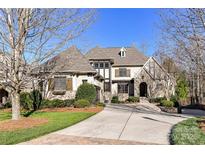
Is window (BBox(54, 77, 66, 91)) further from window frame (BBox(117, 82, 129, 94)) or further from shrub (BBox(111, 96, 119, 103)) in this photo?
window frame (BBox(117, 82, 129, 94))

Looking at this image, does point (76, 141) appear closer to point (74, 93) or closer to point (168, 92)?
point (74, 93)

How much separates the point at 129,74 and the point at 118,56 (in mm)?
3381

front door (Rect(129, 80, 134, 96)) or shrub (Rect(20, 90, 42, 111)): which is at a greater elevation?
front door (Rect(129, 80, 134, 96))

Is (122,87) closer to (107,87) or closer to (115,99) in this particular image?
(107,87)

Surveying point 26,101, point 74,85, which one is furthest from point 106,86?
point 26,101

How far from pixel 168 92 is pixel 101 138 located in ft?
80.9

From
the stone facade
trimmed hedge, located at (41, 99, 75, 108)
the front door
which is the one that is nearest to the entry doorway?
the front door

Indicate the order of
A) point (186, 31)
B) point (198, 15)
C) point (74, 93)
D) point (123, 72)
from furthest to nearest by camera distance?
1. point (123, 72)
2. point (74, 93)
3. point (186, 31)
4. point (198, 15)

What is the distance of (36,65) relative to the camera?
1388 cm

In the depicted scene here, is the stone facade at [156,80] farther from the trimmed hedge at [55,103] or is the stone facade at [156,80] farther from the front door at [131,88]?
the trimmed hedge at [55,103]

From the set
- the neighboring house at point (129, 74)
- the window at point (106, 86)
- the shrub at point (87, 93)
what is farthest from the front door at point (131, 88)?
the shrub at point (87, 93)

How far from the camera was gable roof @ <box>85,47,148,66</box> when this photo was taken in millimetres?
35694

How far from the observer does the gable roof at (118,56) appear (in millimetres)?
35694

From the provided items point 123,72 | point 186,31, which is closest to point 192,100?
point 123,72
